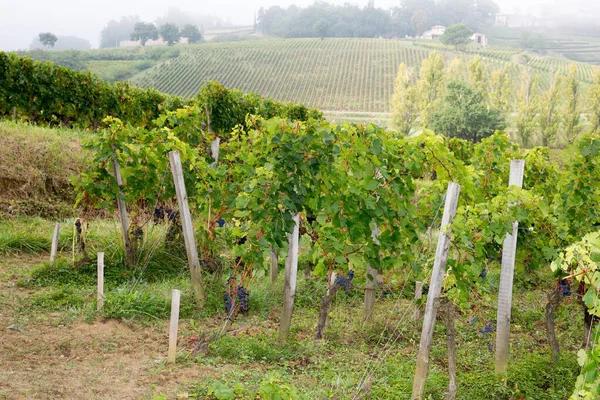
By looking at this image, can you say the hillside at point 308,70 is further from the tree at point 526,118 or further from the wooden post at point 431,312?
the wooden post at point 431,312

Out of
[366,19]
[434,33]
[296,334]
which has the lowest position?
[296,334]

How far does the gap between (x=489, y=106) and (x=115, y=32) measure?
468 feet

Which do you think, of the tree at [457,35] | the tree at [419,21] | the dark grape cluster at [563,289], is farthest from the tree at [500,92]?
the tree at [419,21]

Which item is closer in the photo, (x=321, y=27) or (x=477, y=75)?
(x=477, y=75)

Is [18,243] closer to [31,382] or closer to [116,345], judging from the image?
[116,345]

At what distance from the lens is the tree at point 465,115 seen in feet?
122

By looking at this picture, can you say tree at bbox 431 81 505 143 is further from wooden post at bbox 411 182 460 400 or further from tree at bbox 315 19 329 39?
tree at bbox 315 19 329 39

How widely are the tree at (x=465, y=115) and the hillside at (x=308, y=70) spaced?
11.9 meters

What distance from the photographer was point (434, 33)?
123188mm

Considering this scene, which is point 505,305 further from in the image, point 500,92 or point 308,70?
point 308,70

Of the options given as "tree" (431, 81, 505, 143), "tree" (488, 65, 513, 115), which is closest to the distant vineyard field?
"tree" (431, 81, 505, 143)

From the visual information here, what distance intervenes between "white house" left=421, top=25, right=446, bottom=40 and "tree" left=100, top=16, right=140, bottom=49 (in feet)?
257

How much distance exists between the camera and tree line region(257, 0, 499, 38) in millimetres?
113688

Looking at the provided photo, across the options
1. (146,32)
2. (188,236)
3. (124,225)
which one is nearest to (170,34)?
(146,32)
